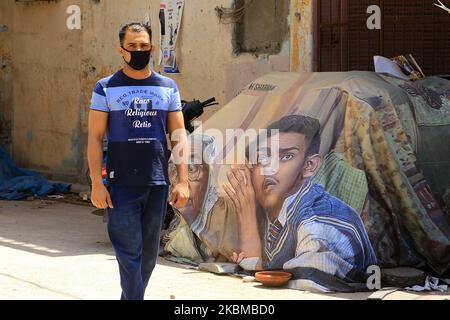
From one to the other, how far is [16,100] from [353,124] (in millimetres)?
9170

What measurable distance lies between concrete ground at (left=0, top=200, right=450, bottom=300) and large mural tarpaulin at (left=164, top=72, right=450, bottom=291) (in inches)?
11.4

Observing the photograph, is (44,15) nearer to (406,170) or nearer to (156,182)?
(406,170)

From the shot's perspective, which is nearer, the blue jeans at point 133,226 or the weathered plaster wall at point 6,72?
the blue jeans at point 133,226

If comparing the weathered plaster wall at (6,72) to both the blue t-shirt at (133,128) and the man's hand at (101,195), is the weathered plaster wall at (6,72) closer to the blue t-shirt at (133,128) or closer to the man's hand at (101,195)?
the blue t-shirt at (133,128)

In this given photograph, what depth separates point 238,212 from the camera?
26.9 ft

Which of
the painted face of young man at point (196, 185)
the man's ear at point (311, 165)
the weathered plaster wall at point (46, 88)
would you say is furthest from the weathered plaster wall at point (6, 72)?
the man's ear at point (311, 165)

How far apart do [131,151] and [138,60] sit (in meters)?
0.54

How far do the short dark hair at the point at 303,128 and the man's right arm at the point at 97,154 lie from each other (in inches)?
99.1

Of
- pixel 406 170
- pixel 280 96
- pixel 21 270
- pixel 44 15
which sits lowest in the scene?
pixel 21 270

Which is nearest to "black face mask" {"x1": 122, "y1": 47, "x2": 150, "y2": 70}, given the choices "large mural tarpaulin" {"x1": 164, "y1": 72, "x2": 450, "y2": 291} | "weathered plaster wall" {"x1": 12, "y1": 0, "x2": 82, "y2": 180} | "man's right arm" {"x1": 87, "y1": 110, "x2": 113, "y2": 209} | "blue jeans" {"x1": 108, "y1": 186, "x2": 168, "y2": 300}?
"man's right arm" {"x1": 87, "y1": 110, "x2": 113, "y2": 209}

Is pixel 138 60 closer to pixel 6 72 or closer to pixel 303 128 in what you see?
pixel 303 128

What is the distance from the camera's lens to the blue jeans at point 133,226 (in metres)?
5.81
